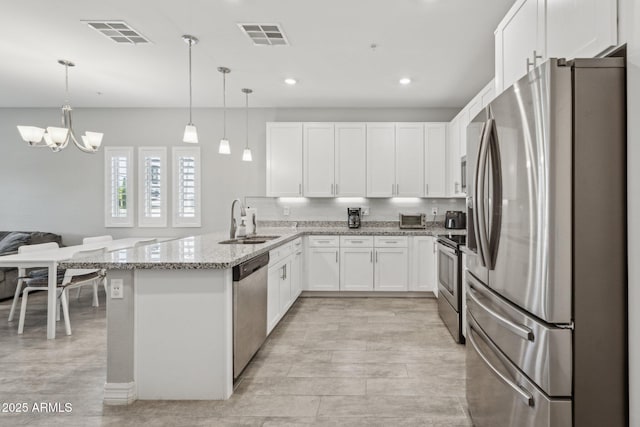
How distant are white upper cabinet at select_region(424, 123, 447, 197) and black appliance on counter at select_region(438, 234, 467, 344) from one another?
4.71ft

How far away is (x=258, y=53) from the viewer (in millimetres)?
3775

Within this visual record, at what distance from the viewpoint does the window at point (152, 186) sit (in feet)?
19.3

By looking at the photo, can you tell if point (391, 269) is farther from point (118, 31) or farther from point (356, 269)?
point (118, 31)

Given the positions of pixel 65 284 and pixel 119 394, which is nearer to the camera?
pixel 119 394

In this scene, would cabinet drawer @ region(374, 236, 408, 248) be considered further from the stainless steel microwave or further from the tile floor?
the tile floor

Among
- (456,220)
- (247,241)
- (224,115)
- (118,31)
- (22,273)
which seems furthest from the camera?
(224,115)

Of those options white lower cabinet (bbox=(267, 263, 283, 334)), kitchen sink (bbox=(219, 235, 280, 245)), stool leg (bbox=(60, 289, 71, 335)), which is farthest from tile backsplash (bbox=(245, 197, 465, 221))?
stool leg (bbox=(60, 289, 71, 335))

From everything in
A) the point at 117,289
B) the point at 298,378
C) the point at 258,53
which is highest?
the point at 258,53

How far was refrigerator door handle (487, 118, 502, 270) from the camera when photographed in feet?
5.32

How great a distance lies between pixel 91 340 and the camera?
3.43 meters

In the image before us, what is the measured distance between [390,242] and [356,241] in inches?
18.3

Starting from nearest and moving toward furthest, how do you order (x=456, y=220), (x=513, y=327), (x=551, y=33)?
(x=513, y=327), (x=551, y=33), (x=456, y=220)

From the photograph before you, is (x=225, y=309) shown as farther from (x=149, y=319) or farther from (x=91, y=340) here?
(x=91, y=340)

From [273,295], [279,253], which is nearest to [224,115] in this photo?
[279,253]
